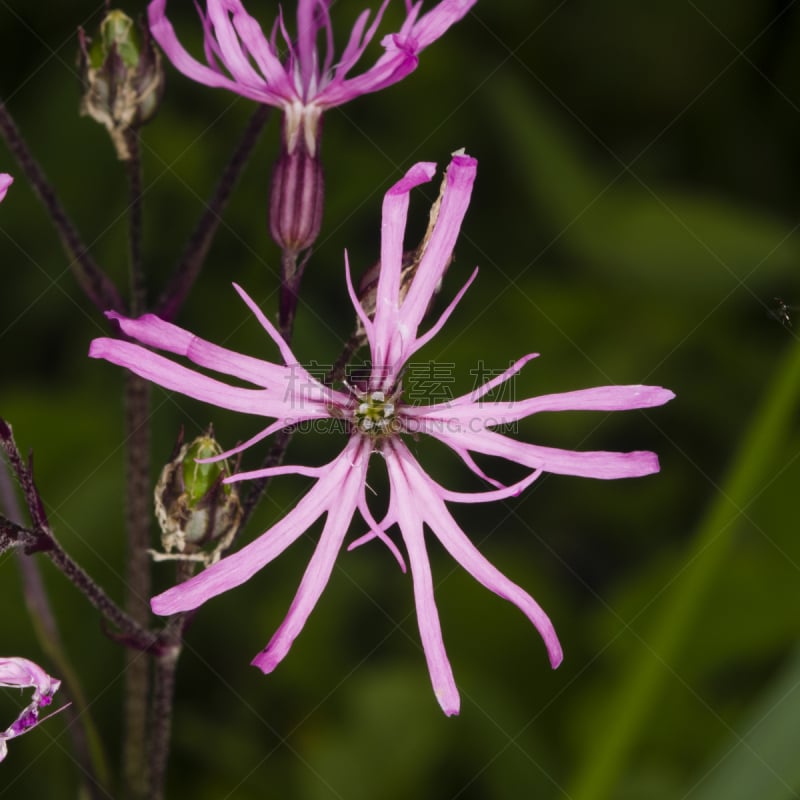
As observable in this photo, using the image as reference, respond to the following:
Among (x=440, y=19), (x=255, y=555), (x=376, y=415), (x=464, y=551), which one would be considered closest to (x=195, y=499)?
(x=255, y=555)

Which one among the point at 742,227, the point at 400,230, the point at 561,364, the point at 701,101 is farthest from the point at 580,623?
the point at 701,101

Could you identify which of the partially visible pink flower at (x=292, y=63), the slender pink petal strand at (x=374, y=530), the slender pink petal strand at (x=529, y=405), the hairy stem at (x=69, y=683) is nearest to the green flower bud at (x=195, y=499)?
the slender pink petal strand at (x=374, y=530)

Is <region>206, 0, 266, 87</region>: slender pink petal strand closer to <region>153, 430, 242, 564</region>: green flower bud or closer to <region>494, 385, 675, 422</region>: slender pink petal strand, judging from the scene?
<region>153, 430, 242, 564</region>: green flower bud

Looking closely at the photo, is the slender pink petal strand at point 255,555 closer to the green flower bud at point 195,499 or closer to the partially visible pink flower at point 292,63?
the green flower bud at point 195,499

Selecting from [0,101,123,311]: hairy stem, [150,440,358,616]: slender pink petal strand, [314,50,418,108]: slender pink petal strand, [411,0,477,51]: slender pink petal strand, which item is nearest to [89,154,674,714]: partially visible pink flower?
[150,440,358,616]: slender pink petal strand

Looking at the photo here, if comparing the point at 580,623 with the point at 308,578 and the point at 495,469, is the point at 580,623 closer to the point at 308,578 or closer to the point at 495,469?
the point at 495,469

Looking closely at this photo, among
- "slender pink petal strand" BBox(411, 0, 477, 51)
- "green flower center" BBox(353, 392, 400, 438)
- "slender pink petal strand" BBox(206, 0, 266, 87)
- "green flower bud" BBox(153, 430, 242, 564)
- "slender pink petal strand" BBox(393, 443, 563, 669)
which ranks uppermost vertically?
"slender pink petal strand" BBox(411, 0, 477, 51)
